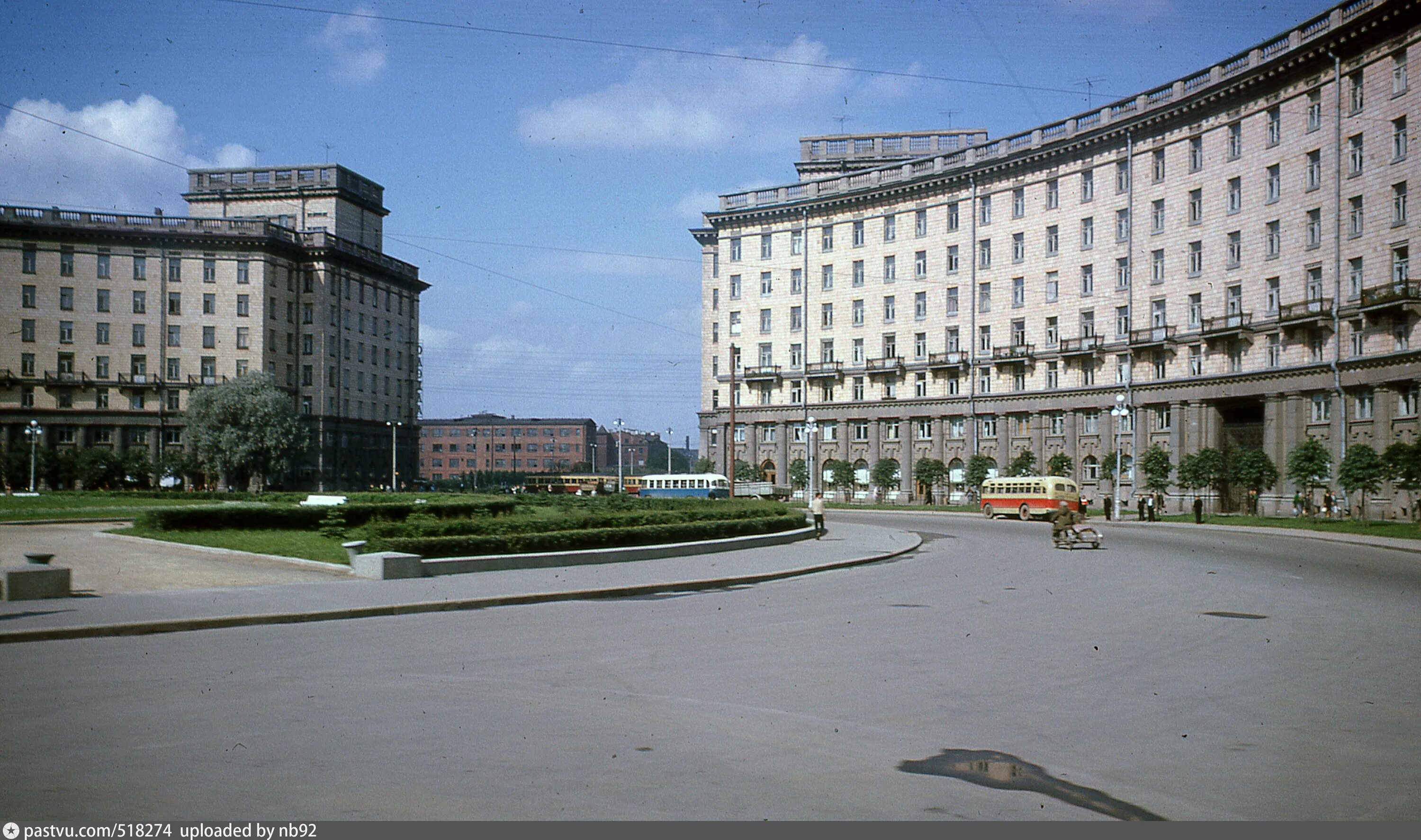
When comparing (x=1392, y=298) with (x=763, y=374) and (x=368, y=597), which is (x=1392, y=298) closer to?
(x=368, y=597)

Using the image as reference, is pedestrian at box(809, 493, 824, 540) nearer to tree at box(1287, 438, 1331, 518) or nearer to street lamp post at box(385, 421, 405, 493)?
tree at box(1287, 438, 1331, 518)

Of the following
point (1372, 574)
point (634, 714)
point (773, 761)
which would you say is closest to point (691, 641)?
point (634, 714)

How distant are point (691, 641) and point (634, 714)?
429cm

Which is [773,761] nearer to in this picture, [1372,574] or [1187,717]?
[1187,717]

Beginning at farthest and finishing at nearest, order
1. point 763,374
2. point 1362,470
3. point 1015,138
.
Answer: point 763,374 → point 1015,138 → point 1362,470

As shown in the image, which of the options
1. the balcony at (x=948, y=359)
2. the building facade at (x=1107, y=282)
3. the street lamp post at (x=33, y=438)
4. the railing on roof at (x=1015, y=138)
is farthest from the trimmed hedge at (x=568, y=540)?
the street lamp post at (x=33, y=438)

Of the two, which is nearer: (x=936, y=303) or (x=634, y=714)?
(x=634, y=714)

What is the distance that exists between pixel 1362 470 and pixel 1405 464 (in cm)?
330

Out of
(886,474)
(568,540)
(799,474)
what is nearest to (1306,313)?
(886,474)

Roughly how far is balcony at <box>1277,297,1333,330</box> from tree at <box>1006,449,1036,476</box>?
18052 mm

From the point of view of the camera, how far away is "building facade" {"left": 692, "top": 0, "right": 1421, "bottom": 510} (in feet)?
165

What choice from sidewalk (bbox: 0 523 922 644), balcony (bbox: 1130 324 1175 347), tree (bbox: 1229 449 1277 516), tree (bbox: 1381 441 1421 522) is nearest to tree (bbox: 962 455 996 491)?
balcony (bbox: 1130 324 1175 347)

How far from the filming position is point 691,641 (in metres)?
13.0

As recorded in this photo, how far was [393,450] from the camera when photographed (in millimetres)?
102312
